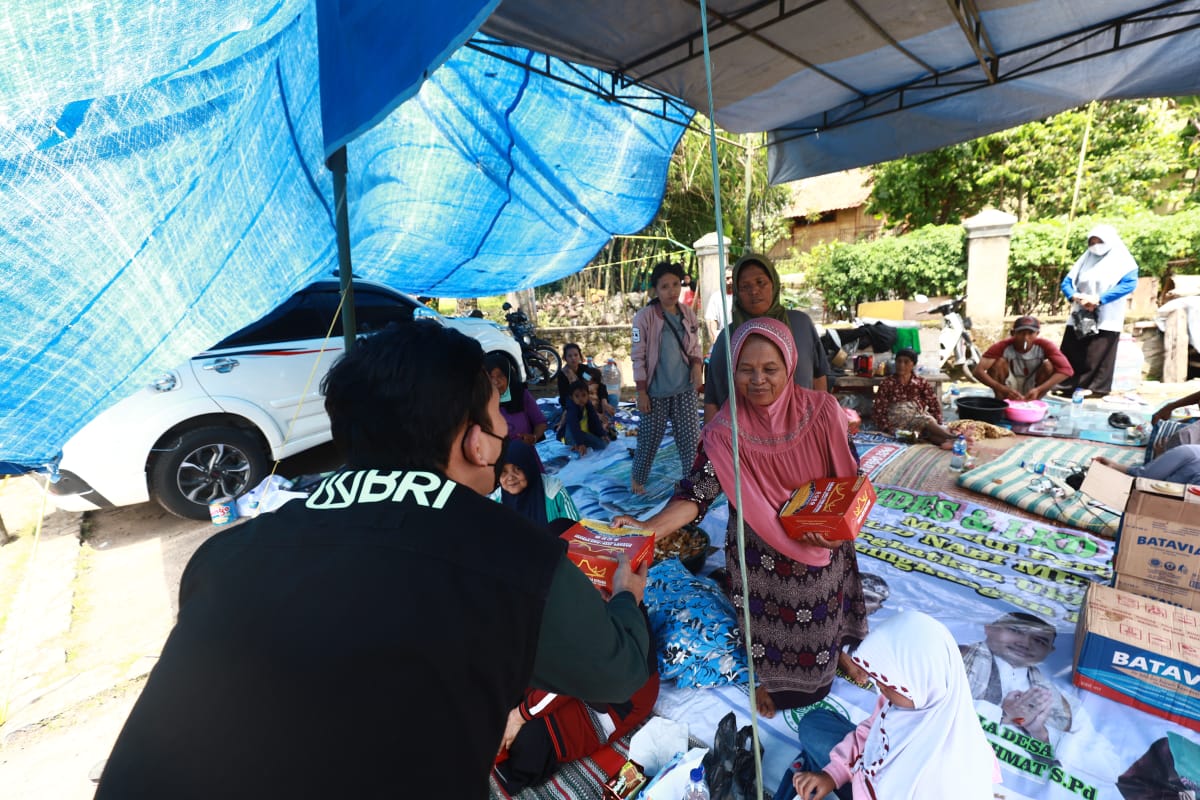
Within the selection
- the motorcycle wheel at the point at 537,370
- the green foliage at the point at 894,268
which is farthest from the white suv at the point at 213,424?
the green foliage at the point at 894,268

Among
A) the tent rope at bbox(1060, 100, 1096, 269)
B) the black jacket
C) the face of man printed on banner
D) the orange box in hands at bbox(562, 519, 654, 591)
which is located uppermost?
the tent rope at bbox(1060, 100, 1096, 269)

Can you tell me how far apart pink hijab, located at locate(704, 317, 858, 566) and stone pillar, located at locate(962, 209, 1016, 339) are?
8.55m

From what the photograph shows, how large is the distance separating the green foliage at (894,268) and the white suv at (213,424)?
9906 millimetres

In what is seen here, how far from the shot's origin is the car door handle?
14.0ft

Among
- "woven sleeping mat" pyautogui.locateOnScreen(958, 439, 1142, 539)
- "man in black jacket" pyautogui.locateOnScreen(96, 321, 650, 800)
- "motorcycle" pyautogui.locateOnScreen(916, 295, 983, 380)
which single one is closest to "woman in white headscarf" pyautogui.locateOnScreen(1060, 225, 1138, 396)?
"motorcycle" pyautogui.locateOnScreen(916, 295, 983, 380)

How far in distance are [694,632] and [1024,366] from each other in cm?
571

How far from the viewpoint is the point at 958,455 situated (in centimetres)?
466

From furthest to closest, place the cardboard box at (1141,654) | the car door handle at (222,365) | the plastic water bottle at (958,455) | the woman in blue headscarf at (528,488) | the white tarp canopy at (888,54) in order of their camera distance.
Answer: the plastic water bottle at (958,455) → the car door handle at (222,365) → the white tarp canopy at (888,54) → the woman in blue headscarf at (528,488) → the cardboard box at (1141,654)

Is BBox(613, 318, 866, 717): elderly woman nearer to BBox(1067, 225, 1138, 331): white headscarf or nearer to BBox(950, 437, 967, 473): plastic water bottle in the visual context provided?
BBox(950, 437, 967, 473): plastic water bottle

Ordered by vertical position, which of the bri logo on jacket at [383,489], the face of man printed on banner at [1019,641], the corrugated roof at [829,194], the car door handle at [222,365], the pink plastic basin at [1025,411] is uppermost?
the corrugated roof at [829,194]

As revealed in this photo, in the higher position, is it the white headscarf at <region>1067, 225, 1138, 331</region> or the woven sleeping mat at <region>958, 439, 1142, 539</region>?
the white headscarf at <region>1067, 225, 1138, 331</region>

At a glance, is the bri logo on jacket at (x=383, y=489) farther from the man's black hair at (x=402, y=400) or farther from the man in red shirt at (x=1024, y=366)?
the man in red shirt at (x=1024, y=366)

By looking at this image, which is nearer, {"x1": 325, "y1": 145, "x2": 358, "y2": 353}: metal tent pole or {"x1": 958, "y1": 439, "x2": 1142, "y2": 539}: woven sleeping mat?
{"x1": 325, "y1": 145, "x2": 358, "y2": 353}: metal tent pole

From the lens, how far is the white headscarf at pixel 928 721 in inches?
52.7
